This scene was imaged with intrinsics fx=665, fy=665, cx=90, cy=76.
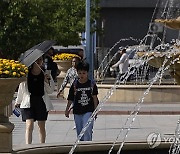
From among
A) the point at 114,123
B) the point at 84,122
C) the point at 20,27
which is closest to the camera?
the point at 84,122

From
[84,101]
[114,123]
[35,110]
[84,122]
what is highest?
[84,101]

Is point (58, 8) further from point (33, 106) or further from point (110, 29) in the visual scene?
point (33, 106)

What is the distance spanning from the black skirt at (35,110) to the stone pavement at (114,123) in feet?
2.35

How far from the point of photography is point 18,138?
1218cm

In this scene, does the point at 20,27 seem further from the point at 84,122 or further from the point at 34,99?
the point at 84,122

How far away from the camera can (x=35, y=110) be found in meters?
9.87

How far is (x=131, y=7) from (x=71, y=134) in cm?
3601

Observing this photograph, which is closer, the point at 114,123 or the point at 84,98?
the point at 84,98

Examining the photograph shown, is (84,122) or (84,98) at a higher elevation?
(84,98)

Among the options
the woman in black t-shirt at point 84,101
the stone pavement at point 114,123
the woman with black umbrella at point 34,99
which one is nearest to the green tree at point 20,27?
the stone pavement at point 114,123

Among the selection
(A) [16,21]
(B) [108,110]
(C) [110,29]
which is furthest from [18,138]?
(C) [110,29]

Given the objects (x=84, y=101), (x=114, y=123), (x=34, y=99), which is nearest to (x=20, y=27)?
(x=114, y=123)

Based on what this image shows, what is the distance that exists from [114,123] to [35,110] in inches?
203

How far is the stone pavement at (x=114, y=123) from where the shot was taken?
12.3 meters
